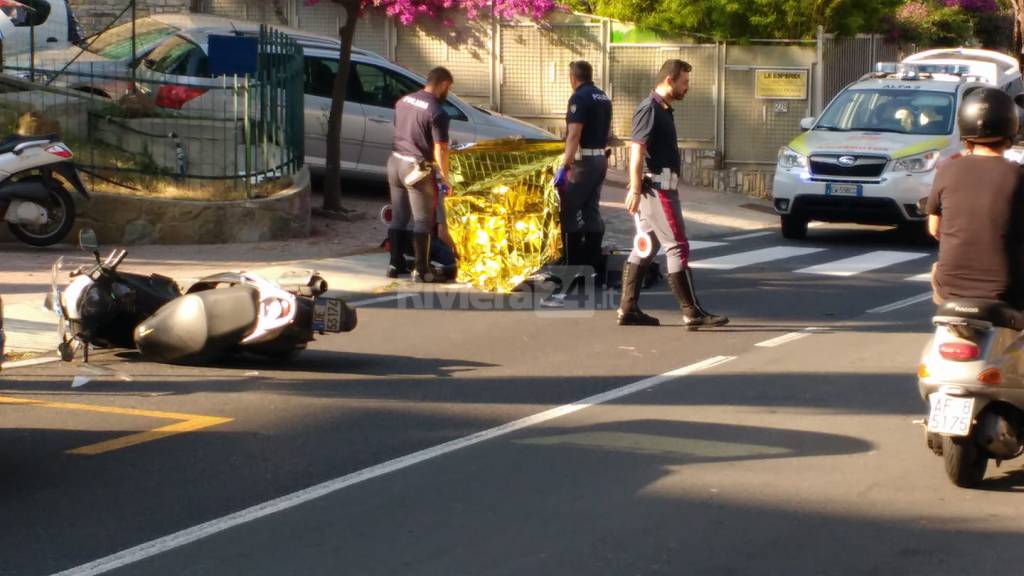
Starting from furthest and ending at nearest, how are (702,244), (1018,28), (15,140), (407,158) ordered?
1. (1018,28)
2. (702,244)
3. (15,140)
4. (407,158)

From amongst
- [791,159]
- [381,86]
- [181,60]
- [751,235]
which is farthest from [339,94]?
[751,235]

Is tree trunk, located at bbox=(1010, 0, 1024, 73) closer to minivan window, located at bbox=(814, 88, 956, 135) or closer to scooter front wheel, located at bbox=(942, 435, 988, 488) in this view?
minivan window, located at bbox=(814, 88, 956, 135)

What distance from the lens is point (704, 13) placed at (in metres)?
24.2

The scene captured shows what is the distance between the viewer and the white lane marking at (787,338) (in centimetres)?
1052

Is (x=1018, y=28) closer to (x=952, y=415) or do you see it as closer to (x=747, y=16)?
(x=747, y=16)

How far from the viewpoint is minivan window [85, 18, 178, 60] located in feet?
59.2

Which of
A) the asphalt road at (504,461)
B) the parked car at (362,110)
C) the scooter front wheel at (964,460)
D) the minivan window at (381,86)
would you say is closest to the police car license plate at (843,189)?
the parked car at (362,110)

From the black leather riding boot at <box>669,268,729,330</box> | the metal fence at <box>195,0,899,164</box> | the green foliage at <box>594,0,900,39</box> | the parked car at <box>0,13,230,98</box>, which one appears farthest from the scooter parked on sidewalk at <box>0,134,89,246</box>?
the green foliage at <box>594,0,900,39</box>

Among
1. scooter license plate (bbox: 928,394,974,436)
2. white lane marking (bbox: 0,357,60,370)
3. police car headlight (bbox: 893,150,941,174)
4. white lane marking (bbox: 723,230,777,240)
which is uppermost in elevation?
police car headlight (bbox: 893,150,941,174)

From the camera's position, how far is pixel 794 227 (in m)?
17.8

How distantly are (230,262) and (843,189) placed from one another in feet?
24.3

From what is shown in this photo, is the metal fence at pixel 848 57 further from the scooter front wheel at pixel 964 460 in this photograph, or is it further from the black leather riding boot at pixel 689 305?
the scooter front wheel at pixel 964 460

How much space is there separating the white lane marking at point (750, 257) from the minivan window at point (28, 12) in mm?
7684

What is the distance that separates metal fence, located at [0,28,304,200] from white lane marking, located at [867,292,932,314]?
691 cm
